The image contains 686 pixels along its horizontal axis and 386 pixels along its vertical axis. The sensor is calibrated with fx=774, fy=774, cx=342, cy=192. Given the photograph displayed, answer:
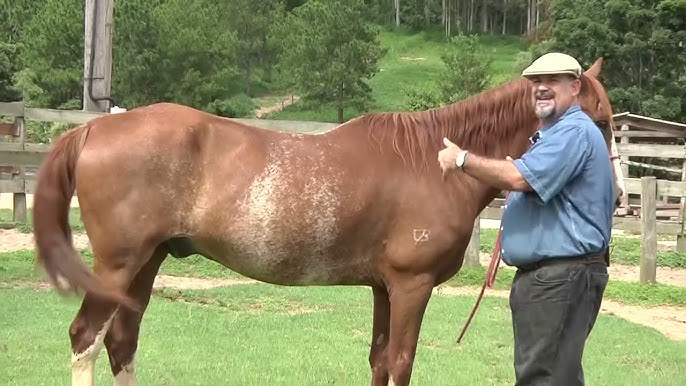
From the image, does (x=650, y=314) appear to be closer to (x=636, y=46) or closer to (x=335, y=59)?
(x=636, y=46)

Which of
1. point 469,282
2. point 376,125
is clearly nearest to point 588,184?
point 376,125

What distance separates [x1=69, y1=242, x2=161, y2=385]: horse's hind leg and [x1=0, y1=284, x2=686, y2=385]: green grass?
2.72 ft

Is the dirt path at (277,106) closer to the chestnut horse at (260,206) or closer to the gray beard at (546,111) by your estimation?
the chestnut horse at (260,206)

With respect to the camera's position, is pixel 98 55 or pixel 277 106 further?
pixel 277 106

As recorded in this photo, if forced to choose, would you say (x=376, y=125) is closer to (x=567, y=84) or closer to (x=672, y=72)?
(x=567, y=84)

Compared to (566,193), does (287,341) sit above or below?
below

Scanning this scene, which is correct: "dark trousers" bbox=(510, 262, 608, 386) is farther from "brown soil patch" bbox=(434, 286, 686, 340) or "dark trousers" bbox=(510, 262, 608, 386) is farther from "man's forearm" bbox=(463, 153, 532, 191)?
"brown soil patch" bbox=(434, 286, 686, 340)

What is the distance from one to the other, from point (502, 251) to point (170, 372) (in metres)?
2.72

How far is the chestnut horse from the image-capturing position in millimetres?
4117

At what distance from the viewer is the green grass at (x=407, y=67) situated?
133ft

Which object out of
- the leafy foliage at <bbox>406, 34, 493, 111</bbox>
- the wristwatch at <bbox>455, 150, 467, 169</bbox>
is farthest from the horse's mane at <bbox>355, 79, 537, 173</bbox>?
the leafy foliage at <bbox>406, 34, 493, 111</bbox>

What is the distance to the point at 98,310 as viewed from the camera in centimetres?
415

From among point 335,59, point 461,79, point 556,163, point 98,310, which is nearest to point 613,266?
point 556,163

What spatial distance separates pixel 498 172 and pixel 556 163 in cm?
25
